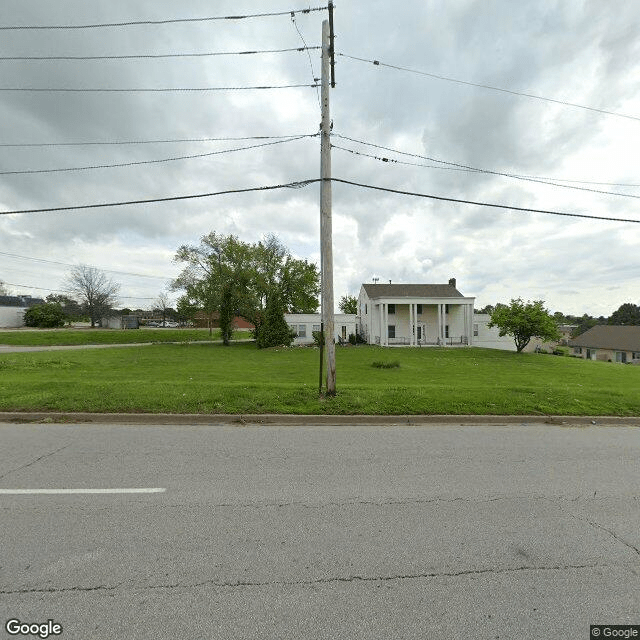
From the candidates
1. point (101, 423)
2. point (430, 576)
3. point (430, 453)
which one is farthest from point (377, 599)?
point (101, 423)

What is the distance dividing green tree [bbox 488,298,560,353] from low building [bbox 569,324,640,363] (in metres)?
27.4

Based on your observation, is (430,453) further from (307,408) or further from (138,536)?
(138,536)

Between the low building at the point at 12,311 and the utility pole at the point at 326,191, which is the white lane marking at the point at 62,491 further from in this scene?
the low building at the point at 12,311

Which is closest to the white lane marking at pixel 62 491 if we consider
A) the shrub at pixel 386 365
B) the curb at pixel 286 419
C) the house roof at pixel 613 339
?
the curb at pixel 286 419

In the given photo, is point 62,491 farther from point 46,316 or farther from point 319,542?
point 46,316

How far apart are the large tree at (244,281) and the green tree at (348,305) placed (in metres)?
30.8

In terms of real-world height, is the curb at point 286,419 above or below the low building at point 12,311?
below

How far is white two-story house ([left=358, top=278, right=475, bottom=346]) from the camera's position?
36875 millimetres

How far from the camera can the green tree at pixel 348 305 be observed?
74812mm

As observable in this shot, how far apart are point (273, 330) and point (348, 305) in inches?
1701

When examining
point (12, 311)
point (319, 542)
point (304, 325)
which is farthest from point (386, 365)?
point (12, 311)

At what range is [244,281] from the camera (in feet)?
120
